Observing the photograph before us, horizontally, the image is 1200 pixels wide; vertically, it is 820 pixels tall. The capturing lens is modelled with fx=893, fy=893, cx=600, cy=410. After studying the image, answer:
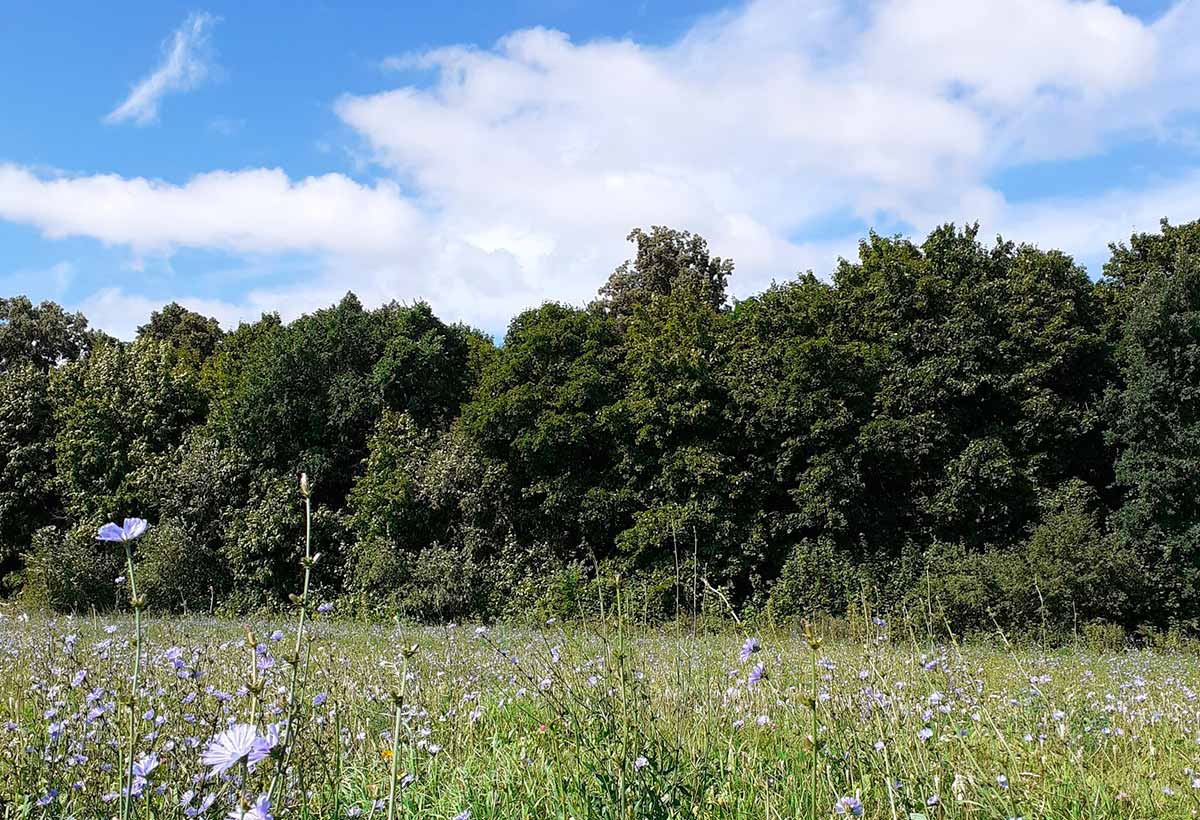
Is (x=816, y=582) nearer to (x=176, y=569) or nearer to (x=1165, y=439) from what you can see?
(x=1165, y=439)

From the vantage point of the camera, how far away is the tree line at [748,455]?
15.9 m

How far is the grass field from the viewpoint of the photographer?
2.23 m

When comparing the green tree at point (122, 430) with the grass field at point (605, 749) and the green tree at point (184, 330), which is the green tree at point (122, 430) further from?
the grass field at point (605, 749)

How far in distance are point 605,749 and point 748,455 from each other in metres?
14.7

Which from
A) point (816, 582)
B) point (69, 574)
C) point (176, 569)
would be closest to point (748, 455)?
point (816, 582)

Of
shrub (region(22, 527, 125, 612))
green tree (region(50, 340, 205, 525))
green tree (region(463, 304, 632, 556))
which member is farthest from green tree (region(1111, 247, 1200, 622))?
green tree (region(50, 340, 205, 525))

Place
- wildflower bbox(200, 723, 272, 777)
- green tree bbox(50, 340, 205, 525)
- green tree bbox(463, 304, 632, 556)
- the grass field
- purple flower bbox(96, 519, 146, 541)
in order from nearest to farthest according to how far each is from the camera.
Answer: wildflower bbox(200, 723, 272, 777)
purple flower bbox(96, 519, 146, 541)
the grass field
green tree bbox(463, 304, 632, 556)
green tree bbox(50, 340, 205, 525)

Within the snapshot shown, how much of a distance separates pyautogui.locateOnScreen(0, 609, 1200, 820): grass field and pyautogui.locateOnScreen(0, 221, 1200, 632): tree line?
36.0 ft

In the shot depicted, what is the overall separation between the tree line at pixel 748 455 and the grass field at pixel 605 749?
10963 mm

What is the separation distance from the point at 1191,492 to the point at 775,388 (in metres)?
7.35

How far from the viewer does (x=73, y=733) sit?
9.57ft

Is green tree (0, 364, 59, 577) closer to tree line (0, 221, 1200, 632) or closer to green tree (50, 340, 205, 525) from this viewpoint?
green tree (50, 340, 205, 525)

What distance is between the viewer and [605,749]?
2.63 metres

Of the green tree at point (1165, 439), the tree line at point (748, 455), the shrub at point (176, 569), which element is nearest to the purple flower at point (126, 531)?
the tree line at point (748, 455)
